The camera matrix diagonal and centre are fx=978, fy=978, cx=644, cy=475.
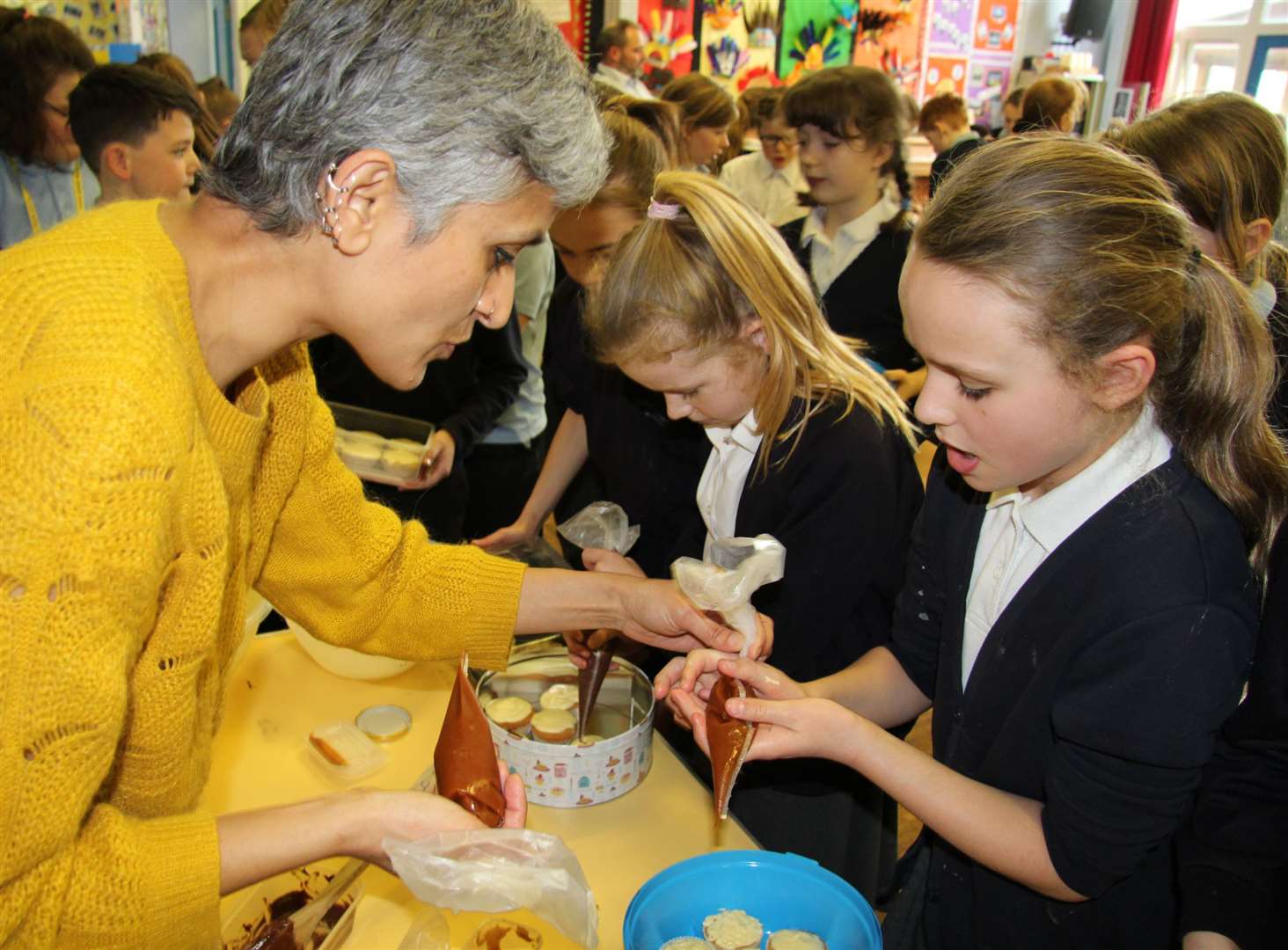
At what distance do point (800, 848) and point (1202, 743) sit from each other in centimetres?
90

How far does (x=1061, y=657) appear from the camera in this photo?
114 centimetres

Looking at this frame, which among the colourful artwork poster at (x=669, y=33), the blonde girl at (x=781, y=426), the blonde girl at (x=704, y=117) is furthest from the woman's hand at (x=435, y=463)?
the colourful artwork poster at (x=669, y=33)

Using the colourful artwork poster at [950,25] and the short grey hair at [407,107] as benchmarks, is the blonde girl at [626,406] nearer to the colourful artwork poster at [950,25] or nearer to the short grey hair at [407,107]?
the short grey hair at [407,107]

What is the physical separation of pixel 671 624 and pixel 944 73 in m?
9.28

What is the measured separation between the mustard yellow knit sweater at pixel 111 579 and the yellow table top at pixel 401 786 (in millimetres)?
317

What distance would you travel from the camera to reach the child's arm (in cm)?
267

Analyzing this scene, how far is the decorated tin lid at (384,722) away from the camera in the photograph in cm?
155

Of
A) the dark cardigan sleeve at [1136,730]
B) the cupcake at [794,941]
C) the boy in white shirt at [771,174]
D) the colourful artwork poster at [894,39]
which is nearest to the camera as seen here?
the dark cardigan sleeve at [1136,730]

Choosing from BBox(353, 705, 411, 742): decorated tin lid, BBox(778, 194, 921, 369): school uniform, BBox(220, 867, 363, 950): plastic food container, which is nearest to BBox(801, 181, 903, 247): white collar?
BBox(778, 194, 921, 369): school uniform

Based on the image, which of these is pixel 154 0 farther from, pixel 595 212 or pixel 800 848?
pixel 800 848

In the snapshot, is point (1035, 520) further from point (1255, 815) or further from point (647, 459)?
point (647, 459)

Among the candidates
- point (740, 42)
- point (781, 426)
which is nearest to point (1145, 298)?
point (781, 426)

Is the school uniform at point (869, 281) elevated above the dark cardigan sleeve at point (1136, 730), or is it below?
A: below

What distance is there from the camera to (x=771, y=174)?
16.7ft
